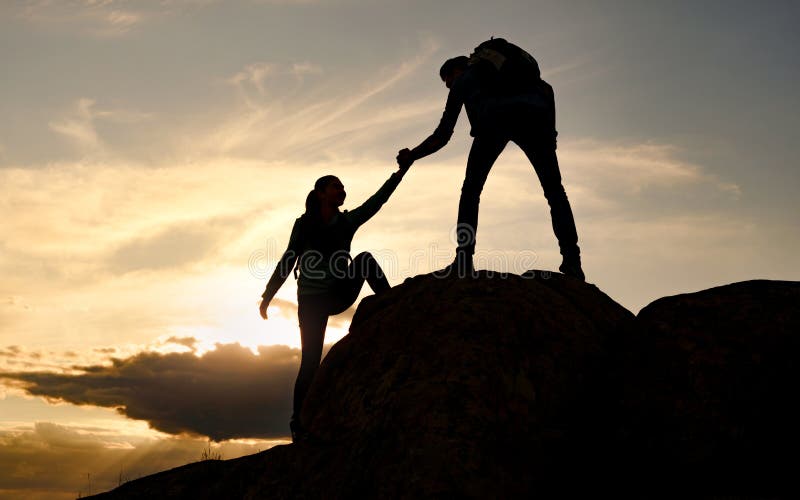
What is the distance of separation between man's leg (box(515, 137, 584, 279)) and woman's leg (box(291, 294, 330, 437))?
8.61ft

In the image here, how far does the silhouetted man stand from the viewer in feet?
24.3

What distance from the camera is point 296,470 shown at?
5.99m

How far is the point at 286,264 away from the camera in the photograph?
7570 millimetres

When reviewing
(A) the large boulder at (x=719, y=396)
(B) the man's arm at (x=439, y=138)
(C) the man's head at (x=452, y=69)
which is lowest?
(A) the large boulder at (x=719, y=396)

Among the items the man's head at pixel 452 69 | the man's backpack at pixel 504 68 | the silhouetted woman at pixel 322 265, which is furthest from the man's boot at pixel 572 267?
the man's head at pixel 452 69

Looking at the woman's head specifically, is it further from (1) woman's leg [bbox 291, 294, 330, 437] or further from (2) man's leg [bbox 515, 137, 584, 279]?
(2) man's leg [bbox 515, 137, 584, 279]

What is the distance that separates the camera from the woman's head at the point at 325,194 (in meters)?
7.42

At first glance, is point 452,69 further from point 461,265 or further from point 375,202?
point 461,265

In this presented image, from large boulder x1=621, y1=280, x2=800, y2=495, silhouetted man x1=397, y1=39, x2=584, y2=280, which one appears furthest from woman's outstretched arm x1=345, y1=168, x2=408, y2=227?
large boulder x1=621, y1=280, x2=800, y2=495

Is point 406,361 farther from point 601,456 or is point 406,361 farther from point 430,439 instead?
point 601,456

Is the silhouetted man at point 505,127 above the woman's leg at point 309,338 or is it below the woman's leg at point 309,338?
above

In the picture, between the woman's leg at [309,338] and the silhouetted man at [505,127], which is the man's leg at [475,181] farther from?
the woman's leg at [309,338]

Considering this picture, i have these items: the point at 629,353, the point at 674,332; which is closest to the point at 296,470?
the point at 629,353

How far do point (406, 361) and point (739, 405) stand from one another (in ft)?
8.45
